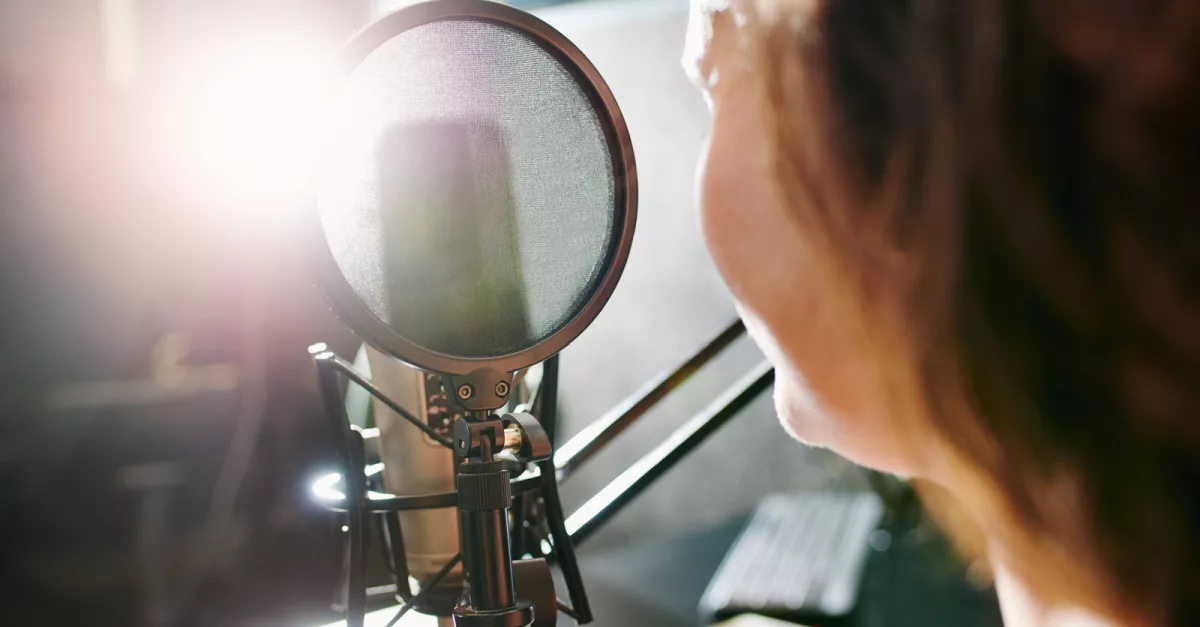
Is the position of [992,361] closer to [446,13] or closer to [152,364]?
[446,13]

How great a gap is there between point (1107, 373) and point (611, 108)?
0.36 metres

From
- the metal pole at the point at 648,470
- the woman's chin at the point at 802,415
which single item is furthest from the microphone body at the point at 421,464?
the woman's chin at the point at 802,415

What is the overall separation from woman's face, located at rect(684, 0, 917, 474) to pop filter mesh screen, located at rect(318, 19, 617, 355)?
0.11 metres

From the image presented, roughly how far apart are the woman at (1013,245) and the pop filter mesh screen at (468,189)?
0.45 feet

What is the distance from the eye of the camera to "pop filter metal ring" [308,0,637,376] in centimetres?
51

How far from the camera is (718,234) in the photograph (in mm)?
516

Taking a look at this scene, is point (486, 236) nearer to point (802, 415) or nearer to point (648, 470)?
point (802, 415)

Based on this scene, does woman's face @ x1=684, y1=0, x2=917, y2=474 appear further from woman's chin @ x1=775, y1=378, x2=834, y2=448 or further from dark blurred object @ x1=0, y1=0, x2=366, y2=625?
dark blurred object @ x1=0, y1=0, x2=366, y2=625

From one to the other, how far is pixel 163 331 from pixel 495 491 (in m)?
0.82

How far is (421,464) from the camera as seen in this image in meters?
0.73

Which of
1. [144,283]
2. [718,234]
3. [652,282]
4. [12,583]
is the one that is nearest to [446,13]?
[718,234]

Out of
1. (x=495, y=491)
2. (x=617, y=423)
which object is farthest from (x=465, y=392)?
(x=617, y=423)

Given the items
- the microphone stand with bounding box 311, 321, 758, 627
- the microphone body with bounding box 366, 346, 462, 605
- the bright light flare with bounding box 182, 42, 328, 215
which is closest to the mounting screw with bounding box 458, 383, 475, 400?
the microphone stand with bounding box 311, 321, 758, 627

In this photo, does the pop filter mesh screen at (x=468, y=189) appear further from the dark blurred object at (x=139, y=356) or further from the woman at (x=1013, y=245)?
the dark blurred object at (x=139, y=356)
